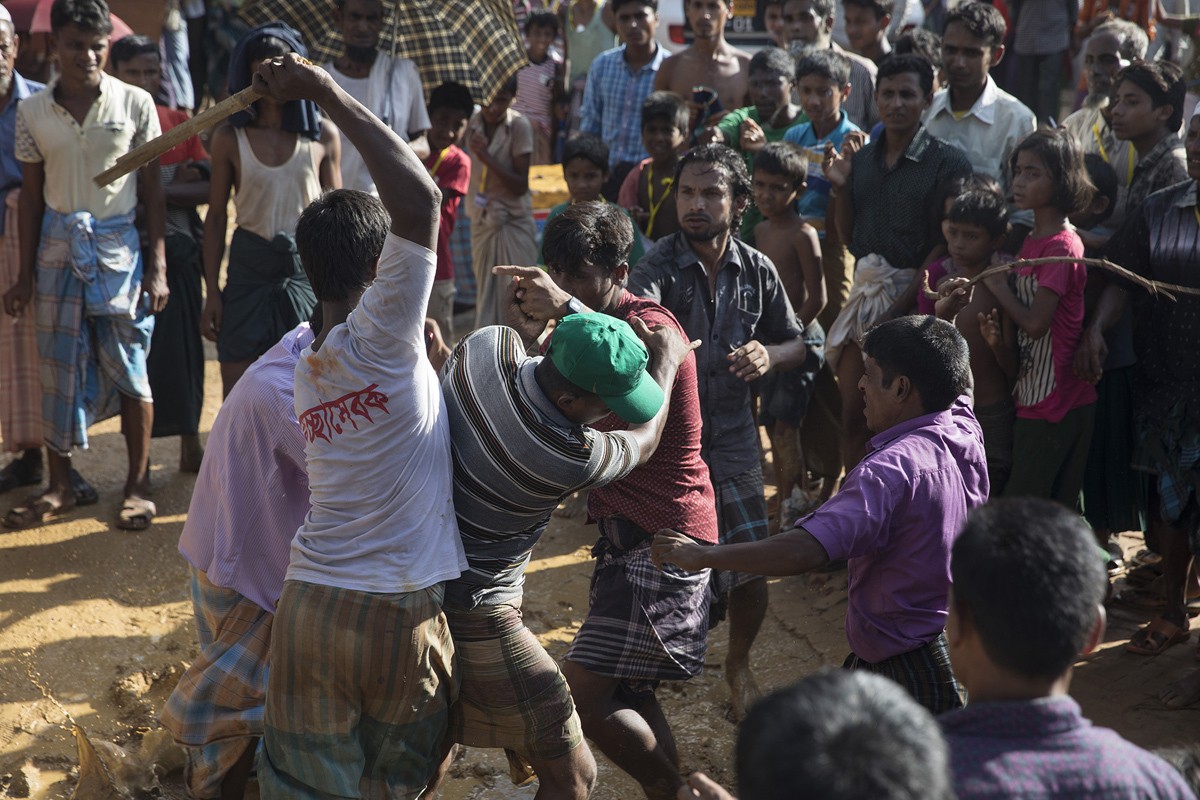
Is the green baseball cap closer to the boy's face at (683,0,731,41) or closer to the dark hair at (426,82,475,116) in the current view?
the dark hair at (426,82,475,116)

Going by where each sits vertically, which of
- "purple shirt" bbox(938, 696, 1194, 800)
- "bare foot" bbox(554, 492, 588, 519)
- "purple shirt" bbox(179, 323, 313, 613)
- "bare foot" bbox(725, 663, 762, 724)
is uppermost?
"purple shirt" bbox(938, 696, 1194, 800)

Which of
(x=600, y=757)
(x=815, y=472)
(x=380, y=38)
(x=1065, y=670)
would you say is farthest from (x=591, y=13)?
(x=1065, y=670)

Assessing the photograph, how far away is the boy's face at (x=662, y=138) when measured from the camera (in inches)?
251

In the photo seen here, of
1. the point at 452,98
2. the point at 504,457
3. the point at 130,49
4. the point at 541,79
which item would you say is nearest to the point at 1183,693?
the point at 504,457

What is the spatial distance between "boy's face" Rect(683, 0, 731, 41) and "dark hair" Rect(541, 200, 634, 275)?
3.98 m

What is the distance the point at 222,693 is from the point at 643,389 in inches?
63.6

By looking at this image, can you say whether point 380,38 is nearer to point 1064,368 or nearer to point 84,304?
point 84,304

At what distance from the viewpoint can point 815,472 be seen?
20.2ft

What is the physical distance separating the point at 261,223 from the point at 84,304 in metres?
0.96

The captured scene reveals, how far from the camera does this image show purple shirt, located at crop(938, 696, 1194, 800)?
175 centimetres

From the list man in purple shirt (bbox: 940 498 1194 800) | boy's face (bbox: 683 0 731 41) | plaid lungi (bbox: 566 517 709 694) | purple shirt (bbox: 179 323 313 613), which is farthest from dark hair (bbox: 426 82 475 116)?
man in purple shirt (bbox: 940 498 1194 800)

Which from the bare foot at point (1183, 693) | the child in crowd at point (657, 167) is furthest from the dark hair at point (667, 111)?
the bare foot at point (1183, 693)

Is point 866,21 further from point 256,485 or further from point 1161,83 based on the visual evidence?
point 256,485

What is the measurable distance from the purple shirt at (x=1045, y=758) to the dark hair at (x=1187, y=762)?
190mm
